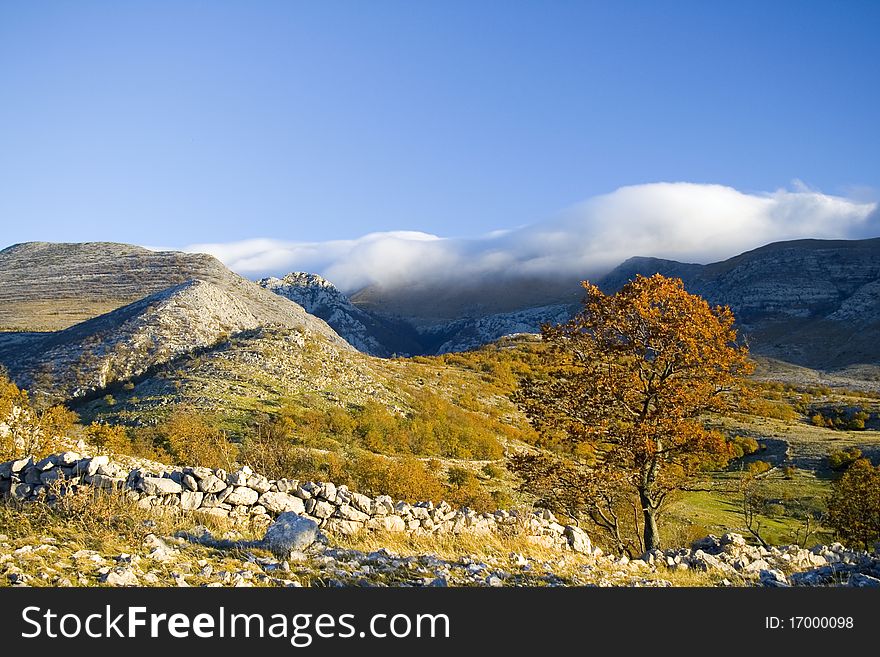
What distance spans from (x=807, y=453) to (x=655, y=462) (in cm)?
4110

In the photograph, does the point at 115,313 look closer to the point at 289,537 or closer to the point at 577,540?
the point at 577,540

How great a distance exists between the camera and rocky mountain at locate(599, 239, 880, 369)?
425 ft

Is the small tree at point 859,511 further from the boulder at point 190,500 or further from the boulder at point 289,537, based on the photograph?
the boulder at point 190,500

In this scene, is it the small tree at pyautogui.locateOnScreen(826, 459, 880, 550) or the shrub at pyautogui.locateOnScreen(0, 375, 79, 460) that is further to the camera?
the small tree at pyautogui.locateOnScreen(826, 459, 880, 550)

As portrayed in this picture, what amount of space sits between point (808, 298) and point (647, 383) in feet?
571

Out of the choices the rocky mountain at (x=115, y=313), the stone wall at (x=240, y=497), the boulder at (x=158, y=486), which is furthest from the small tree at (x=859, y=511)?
the rocky mountain at (x=115, y=313)

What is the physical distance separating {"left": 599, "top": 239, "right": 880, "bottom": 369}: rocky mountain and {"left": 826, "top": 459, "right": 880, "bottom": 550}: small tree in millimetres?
100385

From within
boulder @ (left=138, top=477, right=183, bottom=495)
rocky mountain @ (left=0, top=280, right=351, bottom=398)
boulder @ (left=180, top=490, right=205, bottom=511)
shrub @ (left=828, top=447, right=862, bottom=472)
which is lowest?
shrub @ (left=828, top=447, right=862, bottom=472)

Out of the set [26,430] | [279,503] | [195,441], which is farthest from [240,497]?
[195,441]

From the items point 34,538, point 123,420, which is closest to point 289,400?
point 123,420

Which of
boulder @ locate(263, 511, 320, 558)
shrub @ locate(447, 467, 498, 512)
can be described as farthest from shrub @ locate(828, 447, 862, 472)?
boulder @ locate(263, 511, 320, 558)

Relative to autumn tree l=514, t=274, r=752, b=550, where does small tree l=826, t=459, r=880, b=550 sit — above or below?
below

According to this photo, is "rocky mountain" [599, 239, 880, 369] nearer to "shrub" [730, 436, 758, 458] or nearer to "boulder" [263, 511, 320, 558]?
"shrub" [730, 436, 758, 458]

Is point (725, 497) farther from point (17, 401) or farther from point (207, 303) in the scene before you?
point (207, 303)
